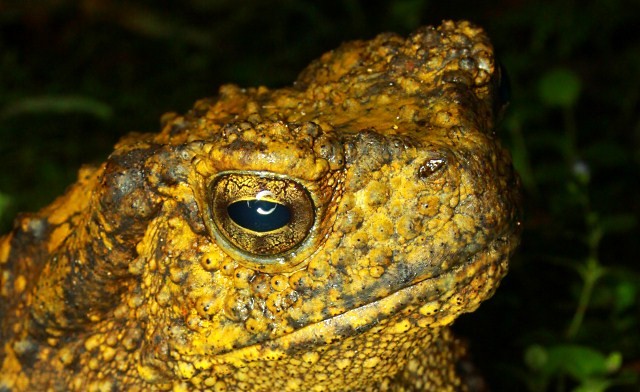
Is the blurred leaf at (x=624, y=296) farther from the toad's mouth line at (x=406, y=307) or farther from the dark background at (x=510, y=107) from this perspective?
the toad's mouth line at (x=406, y=307)

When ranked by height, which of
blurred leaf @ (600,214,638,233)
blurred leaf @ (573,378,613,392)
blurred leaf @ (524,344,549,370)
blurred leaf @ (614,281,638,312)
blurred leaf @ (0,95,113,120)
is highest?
blurred leaf @ (0,95,113,120)

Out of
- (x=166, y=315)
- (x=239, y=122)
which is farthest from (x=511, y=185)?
(x=166, y=315)

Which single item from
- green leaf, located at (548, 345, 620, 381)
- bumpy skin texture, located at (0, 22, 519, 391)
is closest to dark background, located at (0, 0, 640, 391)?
green leaf, located at (548, 345, 620, 381)

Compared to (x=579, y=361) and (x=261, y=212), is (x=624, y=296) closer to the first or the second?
(x=579, y=361)

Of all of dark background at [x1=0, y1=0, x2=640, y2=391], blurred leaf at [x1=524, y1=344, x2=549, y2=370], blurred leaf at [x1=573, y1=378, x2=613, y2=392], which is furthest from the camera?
dark background at [x1=0, y1=0, x2=640, y2=391]

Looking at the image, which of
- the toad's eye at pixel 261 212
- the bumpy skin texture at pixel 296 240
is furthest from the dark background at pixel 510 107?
the toad's eye at pixel 261 212

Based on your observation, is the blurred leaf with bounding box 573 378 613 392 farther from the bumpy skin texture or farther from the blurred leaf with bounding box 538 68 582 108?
the blurred leaf with bounding box 538 68 582 108
